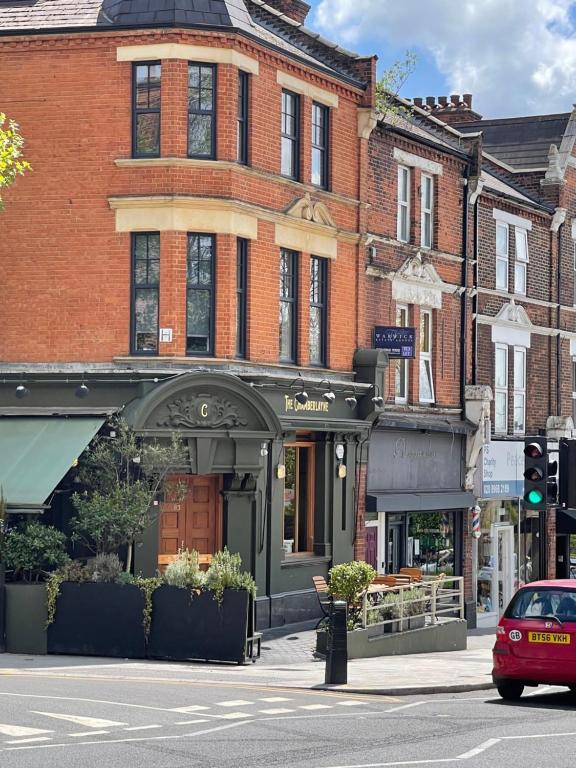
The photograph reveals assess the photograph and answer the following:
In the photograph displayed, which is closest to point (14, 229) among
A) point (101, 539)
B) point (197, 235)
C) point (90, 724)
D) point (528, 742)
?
point (197, 235)

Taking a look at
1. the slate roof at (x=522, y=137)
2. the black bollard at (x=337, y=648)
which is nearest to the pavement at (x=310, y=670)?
the black bollard at (x=337, y=648)

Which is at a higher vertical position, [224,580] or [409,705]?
[224,580]

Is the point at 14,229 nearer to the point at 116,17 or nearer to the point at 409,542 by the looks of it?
the point at 116,17

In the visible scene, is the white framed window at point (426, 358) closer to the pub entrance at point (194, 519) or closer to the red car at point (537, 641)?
the pub entrance at point (194, 519)

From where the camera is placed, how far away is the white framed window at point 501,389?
114ft

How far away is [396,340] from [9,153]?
9133mm

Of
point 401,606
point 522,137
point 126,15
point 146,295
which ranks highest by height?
point 522,137

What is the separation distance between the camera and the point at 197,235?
24.2 metres

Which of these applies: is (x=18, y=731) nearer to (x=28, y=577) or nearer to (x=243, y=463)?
(x=28, y=577)

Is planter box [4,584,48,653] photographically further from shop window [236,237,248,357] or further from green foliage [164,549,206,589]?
shop window [236,237,248,357]

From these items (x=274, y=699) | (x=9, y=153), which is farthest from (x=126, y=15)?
(x=274, y=699)

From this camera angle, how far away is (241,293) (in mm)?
24797

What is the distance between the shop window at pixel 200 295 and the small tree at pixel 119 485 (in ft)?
5.87

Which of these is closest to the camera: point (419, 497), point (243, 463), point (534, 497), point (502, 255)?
point (534, 497)
